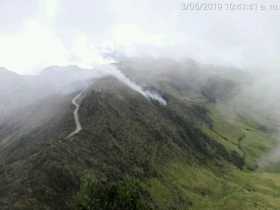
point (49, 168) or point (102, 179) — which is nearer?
point (49, 168)

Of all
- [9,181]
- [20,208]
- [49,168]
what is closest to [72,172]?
[49,168]

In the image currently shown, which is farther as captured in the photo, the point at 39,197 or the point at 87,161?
the point at 87,161

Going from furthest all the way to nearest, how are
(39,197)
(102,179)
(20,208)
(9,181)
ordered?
(102,179), (9,181), (39,197), (20,208)

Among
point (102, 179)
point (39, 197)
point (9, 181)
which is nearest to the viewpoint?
point (39, 197)

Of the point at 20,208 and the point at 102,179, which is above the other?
the point at 20,208

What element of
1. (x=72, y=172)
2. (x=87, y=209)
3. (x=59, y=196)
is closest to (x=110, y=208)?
(x=87, y=209)

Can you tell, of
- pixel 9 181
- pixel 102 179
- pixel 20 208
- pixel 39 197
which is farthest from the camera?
pixel 102 179

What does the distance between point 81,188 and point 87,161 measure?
29193 millimetres

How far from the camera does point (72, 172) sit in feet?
580

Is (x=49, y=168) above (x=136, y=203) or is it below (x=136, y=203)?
above

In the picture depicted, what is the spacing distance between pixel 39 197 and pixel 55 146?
129 feet

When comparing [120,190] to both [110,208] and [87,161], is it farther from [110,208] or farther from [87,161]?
[87,161]

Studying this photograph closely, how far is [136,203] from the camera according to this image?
164 meters

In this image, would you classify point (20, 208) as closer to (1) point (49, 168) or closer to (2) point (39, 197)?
(2) point (39, 197)
